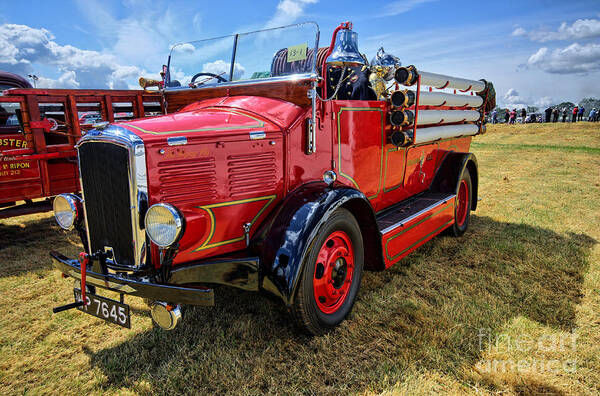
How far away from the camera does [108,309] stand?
2248 millimetres

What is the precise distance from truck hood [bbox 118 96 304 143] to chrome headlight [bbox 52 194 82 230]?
719mm

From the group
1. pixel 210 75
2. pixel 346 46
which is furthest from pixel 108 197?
pixel 346 46

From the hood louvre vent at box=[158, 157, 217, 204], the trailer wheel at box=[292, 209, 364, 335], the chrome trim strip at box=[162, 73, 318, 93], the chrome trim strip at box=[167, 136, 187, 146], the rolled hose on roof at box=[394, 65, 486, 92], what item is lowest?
the trailer wheel at box=[292, 209, 364, 335]

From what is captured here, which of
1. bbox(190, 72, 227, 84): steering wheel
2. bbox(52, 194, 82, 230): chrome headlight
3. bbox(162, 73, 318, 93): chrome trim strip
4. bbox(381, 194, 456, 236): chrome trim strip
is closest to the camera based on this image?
bbox(52, 194, 82, 230): chrome headlight

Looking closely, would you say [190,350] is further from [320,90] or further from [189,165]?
[320,90]

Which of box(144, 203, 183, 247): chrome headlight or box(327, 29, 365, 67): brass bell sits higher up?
box(327, 29, 365, 67): brass bell

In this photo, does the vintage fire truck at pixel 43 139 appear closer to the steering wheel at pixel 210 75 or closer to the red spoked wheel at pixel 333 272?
the steering wheel at pixel 210 75

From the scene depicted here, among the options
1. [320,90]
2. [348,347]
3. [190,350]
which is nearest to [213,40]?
[320,90]

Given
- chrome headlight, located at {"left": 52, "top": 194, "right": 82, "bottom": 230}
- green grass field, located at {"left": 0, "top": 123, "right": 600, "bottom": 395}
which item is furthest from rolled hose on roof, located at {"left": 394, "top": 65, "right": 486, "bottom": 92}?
chrome headlight, located at {"left": 52, "top": 194, "right": 82, "bottom": 230}

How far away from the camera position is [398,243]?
336 cm

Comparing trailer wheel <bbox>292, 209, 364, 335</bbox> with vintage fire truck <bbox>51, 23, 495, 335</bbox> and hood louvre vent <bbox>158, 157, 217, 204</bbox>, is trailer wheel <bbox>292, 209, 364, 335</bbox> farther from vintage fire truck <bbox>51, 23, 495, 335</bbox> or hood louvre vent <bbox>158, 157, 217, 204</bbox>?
hood louvre vent <bbox>158, 157, 217, 204</bbox>

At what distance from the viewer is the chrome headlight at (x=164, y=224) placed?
6.63 feet

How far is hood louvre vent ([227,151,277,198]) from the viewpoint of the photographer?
2459 mm

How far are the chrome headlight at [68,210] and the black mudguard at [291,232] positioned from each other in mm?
1264
